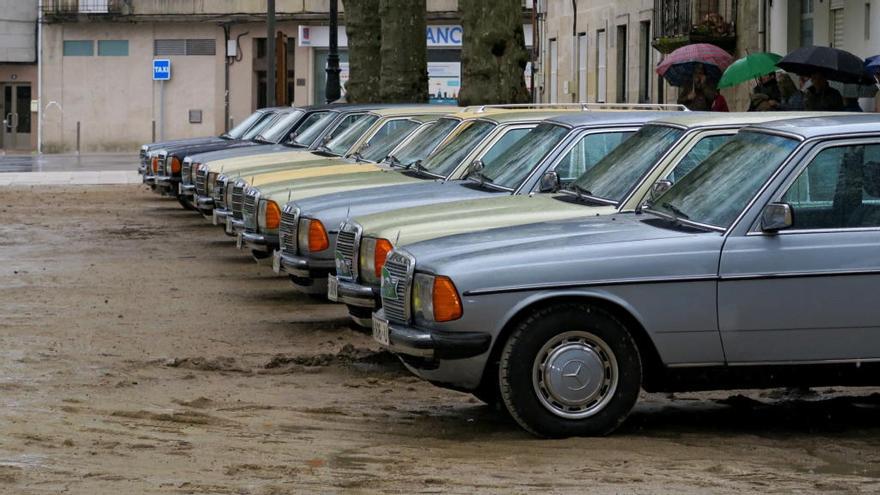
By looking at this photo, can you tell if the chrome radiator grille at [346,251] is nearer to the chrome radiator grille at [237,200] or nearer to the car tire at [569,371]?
the car tire at [569,371]

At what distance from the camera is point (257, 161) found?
20094 mm

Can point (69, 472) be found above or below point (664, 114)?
below

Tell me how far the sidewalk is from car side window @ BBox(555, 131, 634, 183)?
2577 cm

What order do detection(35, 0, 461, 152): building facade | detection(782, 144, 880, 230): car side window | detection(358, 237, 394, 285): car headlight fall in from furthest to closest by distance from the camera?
1. detection(35, 0, 461, 152): building facade
2. detection(358, 237, 394, 285): car headlight
3. detection(782, 144, 880, 230): car side window

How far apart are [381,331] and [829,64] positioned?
11.7m

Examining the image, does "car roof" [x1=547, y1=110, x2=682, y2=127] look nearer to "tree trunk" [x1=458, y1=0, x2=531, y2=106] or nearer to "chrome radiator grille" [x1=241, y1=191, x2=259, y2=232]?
"chrome radiator grille" [x1=241, y1=191, x2=259, y2=232]

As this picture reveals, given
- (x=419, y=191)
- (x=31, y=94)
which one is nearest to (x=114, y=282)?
(x=419, y=191)

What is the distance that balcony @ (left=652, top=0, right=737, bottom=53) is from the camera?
110ft

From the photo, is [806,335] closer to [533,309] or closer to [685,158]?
[533,309]

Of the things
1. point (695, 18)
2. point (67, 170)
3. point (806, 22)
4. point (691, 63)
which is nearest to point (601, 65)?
point (695, 18)

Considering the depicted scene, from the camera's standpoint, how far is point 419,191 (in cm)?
1315

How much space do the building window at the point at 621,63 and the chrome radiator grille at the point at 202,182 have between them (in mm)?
22100

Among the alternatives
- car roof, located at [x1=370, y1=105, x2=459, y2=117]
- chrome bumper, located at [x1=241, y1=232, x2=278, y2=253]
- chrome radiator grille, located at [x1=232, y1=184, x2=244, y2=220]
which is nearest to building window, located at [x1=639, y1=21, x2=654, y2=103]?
car roof, located at [x1=370, y1=105, x2=459, y2=117]

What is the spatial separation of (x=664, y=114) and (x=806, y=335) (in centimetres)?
397
